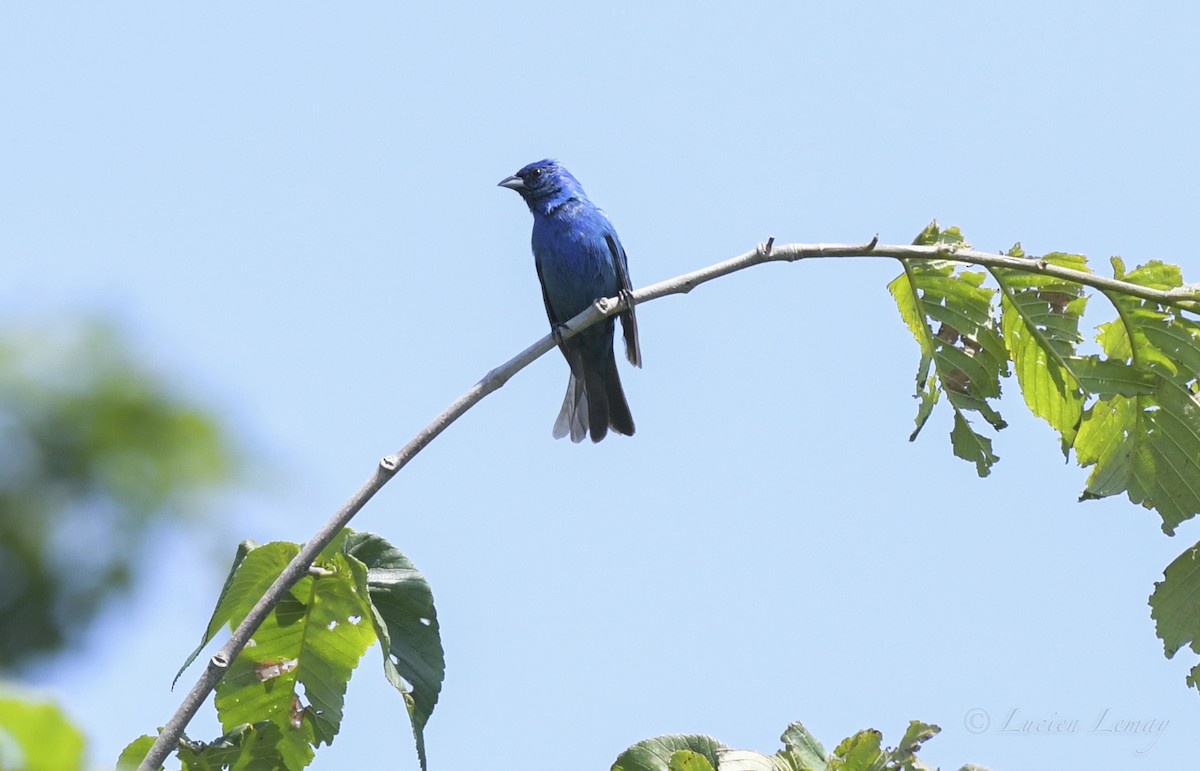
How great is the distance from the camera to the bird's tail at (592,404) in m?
7.66

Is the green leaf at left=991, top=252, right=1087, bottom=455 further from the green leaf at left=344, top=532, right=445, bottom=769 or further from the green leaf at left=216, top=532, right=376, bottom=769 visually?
the green leaf at left=216, top=532, right=376, bottom=769

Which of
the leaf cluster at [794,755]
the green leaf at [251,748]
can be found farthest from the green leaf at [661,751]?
the green leaf at [251,748]

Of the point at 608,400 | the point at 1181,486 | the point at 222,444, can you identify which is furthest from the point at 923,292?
the point at 608,400

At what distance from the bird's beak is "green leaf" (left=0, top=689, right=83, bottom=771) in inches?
308

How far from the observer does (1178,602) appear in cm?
398

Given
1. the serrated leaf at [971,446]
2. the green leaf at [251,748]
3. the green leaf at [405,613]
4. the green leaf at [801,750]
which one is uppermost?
the serrated leaf at [971,446]

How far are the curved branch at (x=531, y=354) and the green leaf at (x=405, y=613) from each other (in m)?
0.37

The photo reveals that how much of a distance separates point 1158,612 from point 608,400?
13.8ft

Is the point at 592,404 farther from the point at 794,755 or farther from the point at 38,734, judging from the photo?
the point at 38,734

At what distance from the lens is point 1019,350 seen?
13.7 feet

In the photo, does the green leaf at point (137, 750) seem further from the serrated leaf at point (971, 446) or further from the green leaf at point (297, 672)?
the serrated leaf at point (971, 446)

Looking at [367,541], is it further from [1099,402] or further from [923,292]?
[1099,402]

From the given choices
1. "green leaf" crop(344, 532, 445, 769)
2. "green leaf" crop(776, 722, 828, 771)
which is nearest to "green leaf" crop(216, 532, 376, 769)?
"green leaf" crop(344, 532, 445, 769)

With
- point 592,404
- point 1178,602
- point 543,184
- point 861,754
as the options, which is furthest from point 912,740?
point 543,184
